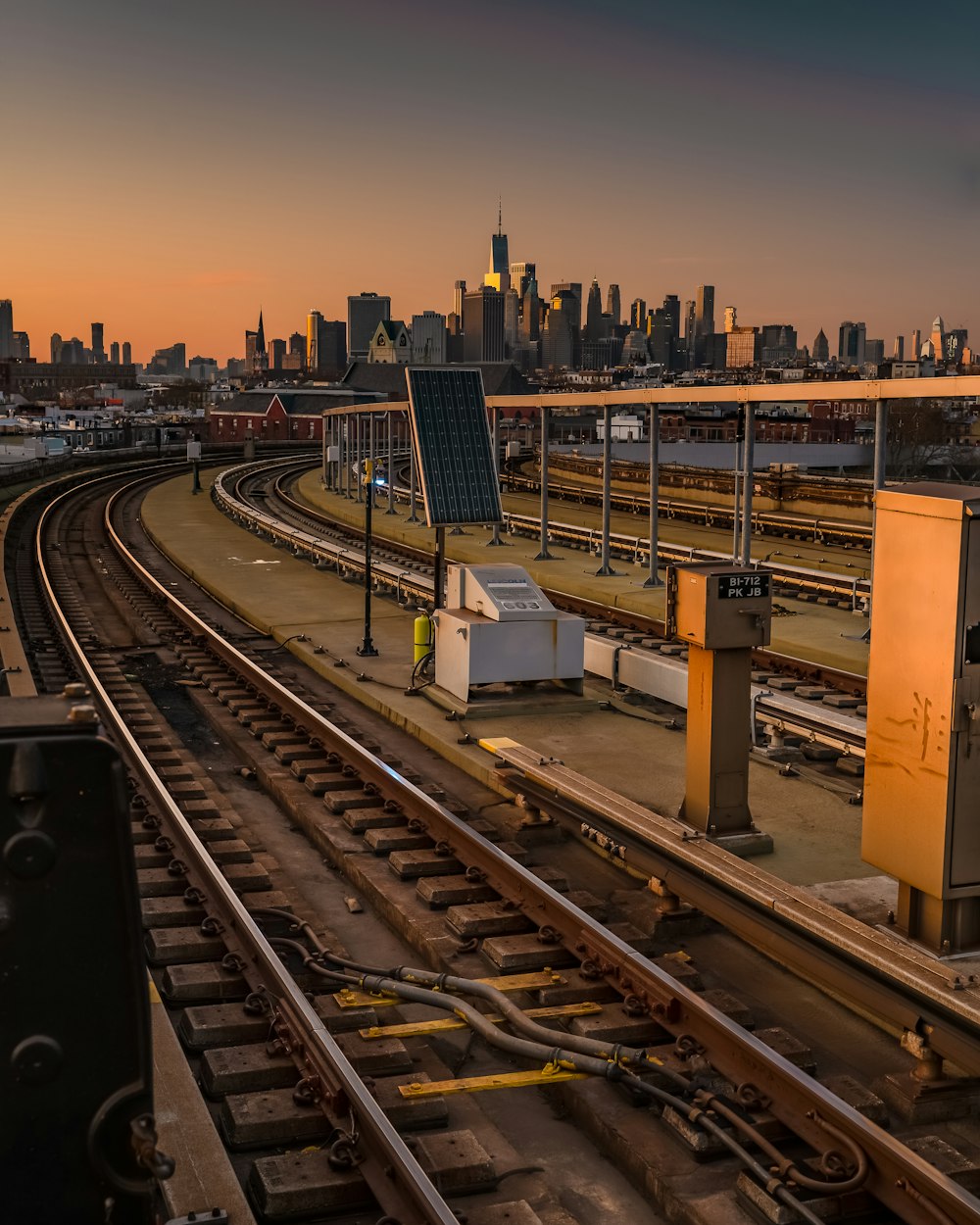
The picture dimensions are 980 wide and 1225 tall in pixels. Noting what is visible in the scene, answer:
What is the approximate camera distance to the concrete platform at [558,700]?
11281mm

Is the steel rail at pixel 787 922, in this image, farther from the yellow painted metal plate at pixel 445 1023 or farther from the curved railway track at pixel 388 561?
the curved railway track at pixel 388 561

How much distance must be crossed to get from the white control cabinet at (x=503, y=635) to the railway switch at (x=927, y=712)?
7090 millimetres

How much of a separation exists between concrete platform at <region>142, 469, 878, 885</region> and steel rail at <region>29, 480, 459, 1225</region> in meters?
3.44

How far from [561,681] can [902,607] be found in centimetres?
827

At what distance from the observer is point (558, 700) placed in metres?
15.3

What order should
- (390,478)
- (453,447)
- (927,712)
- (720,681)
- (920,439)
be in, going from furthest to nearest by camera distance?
(920,439)
(390,478)
(453,447)
(720,681)
(927,712)

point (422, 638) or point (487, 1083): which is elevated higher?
point (422, 638)

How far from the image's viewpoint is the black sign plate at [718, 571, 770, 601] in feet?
31.8

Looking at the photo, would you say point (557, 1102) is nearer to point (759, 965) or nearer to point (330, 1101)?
point (330, 1101)

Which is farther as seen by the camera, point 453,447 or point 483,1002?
point 453,447

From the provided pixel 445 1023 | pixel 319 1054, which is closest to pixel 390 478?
pixel 445 1023

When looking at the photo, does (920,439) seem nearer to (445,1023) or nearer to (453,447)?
(453,447)

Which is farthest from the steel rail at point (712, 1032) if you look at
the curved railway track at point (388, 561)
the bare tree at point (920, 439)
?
the bare tree at point (920, 439)

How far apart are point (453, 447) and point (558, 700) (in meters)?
6.63
